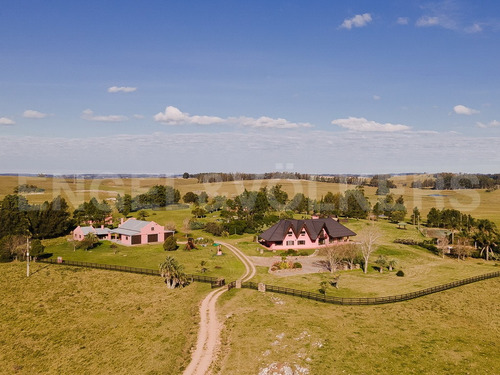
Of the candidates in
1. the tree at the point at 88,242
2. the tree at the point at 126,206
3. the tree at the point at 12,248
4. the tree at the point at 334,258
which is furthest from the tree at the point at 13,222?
the tree at the point at 334,258

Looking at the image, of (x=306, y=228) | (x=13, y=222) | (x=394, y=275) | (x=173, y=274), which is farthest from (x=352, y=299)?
(x=13, y=222)

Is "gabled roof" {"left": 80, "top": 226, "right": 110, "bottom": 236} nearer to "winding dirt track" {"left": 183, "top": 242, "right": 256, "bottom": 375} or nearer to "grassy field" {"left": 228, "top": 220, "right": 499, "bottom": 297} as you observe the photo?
"grassy field" {"left": 228, "top": 220, "right": 499, "bottom": 297}

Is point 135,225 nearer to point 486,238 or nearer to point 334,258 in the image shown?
point 334,258

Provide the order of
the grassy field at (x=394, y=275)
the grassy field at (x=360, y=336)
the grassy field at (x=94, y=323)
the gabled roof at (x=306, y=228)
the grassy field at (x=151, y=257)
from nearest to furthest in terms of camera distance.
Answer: the grassy field at (x=360, y=336) → the grassy field at (x=94, y=323) → the grassy field at (x=394, y=275) → the grassy field at (x=151, y=257) → the gabled roof at (x=306, y=228)

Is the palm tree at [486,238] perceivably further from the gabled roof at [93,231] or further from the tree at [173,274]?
the gabled roof at [93,231]

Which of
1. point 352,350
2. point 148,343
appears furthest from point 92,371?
point 352,350

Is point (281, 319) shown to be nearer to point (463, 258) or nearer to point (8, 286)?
point (8, 286)
